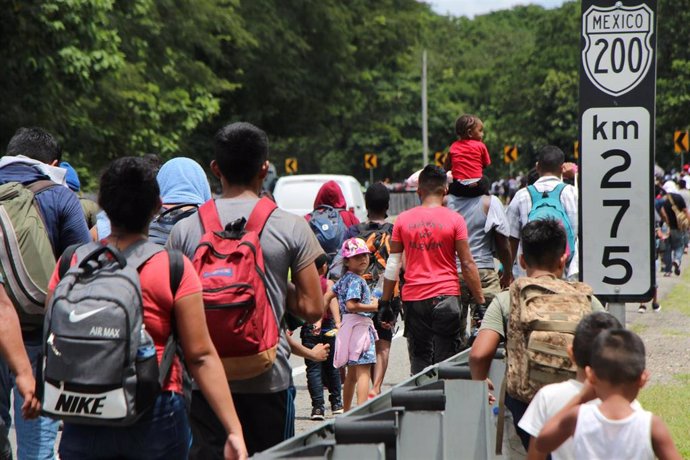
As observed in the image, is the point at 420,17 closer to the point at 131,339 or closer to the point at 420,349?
the point at 420,349

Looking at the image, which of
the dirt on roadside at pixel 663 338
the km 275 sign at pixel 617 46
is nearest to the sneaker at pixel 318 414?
the dirt on roadside at pixel 663 338

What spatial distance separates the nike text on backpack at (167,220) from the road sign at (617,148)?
211 centimetres

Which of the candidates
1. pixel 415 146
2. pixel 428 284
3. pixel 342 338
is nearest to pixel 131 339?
pixel 428 284

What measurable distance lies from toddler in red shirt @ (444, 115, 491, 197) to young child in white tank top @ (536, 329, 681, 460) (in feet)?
18.4

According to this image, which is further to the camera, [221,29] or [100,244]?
[221,29]

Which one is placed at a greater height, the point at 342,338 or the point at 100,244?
the point at 100,244

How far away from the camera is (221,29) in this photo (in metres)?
38.1

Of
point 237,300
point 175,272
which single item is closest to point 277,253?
point 237,300

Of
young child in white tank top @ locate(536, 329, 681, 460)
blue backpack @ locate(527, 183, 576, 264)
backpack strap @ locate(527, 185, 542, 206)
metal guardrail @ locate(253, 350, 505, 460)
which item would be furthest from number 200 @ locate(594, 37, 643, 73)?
young child in white tank top @ locate(536, 329, 681, 460)

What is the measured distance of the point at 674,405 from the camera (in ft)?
31.8

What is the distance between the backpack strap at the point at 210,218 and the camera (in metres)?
4.86

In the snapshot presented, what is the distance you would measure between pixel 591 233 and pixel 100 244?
3515mm

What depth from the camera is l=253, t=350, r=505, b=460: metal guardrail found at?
4840 mm

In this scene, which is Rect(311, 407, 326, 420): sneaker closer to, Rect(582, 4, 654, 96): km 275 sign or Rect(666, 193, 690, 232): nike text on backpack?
Rect(582, 4, 654, 96): km 275 sign
